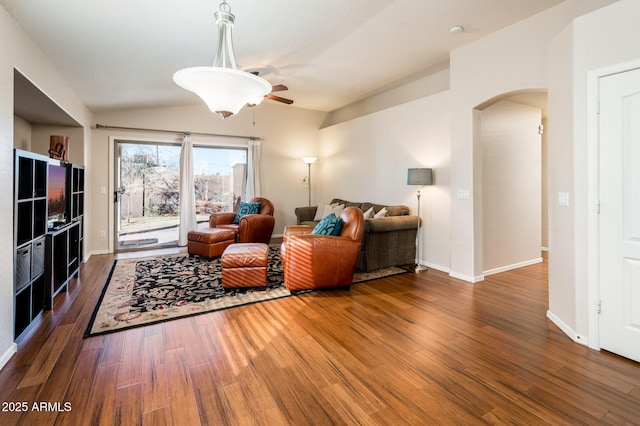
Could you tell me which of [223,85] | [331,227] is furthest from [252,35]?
[331,227]

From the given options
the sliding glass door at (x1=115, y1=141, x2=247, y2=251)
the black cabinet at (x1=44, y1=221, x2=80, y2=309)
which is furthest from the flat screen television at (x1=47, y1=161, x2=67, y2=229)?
the sliding glass door at (x1=115, y1=141, x2=247, y2=251)

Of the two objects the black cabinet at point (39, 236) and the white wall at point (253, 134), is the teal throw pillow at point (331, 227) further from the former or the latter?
the white wall at point (253, 134)

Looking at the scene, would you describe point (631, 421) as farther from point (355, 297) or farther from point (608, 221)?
point (355, 297)

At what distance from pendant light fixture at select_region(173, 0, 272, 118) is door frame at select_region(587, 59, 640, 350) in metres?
2.50

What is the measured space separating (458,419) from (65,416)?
2102mm

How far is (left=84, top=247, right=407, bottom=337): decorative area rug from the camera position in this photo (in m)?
2.86

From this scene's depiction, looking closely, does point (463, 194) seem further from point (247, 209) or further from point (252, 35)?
point (247, 209)

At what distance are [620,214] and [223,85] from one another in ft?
9.92

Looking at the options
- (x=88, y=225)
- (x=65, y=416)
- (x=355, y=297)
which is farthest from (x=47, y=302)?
(x=355, y=297)

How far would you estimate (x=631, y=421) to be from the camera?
62.3 inches

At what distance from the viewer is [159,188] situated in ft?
20.3

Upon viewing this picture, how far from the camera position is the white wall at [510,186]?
13.9ft

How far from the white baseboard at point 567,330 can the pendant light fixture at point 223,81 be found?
3172mm

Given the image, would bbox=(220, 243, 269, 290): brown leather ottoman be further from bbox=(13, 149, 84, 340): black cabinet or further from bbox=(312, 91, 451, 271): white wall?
bbox=(312, 91, 451, 271): white wall
